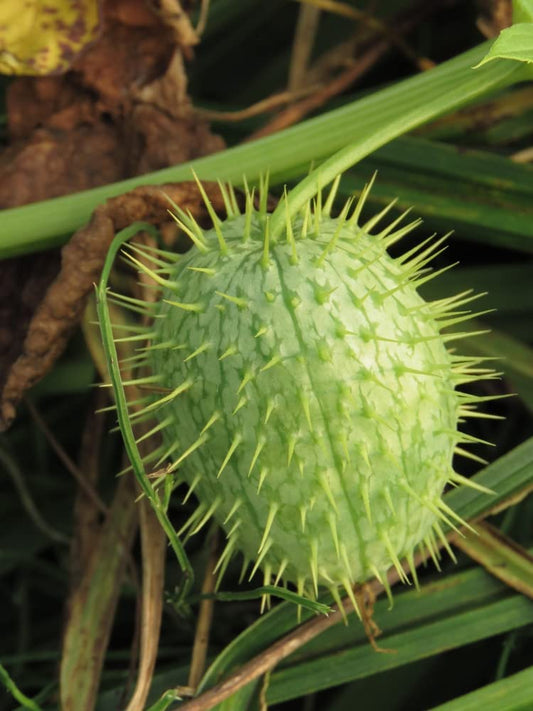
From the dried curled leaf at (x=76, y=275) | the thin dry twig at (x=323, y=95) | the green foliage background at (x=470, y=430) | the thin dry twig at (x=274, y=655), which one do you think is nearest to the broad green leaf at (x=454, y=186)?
the green foliage background at (x=470, y=430)

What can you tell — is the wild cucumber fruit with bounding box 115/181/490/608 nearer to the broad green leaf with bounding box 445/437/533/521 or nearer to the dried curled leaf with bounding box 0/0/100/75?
the broad green leaf with bounding box 445/437/533/521

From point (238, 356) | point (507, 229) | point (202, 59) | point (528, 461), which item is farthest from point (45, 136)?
point (528, 461)

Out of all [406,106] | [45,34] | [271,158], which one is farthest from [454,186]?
[45,34]

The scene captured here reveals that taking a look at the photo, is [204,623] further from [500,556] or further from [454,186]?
[454,186]

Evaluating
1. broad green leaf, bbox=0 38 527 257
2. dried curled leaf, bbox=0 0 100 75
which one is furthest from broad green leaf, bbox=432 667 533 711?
dried curled leaf, bbox=0 0 100 75

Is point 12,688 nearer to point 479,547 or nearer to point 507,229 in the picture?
point 479,547

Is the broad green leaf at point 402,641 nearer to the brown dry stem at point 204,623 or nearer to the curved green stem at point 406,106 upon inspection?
the brown dry stem at point 204,623
